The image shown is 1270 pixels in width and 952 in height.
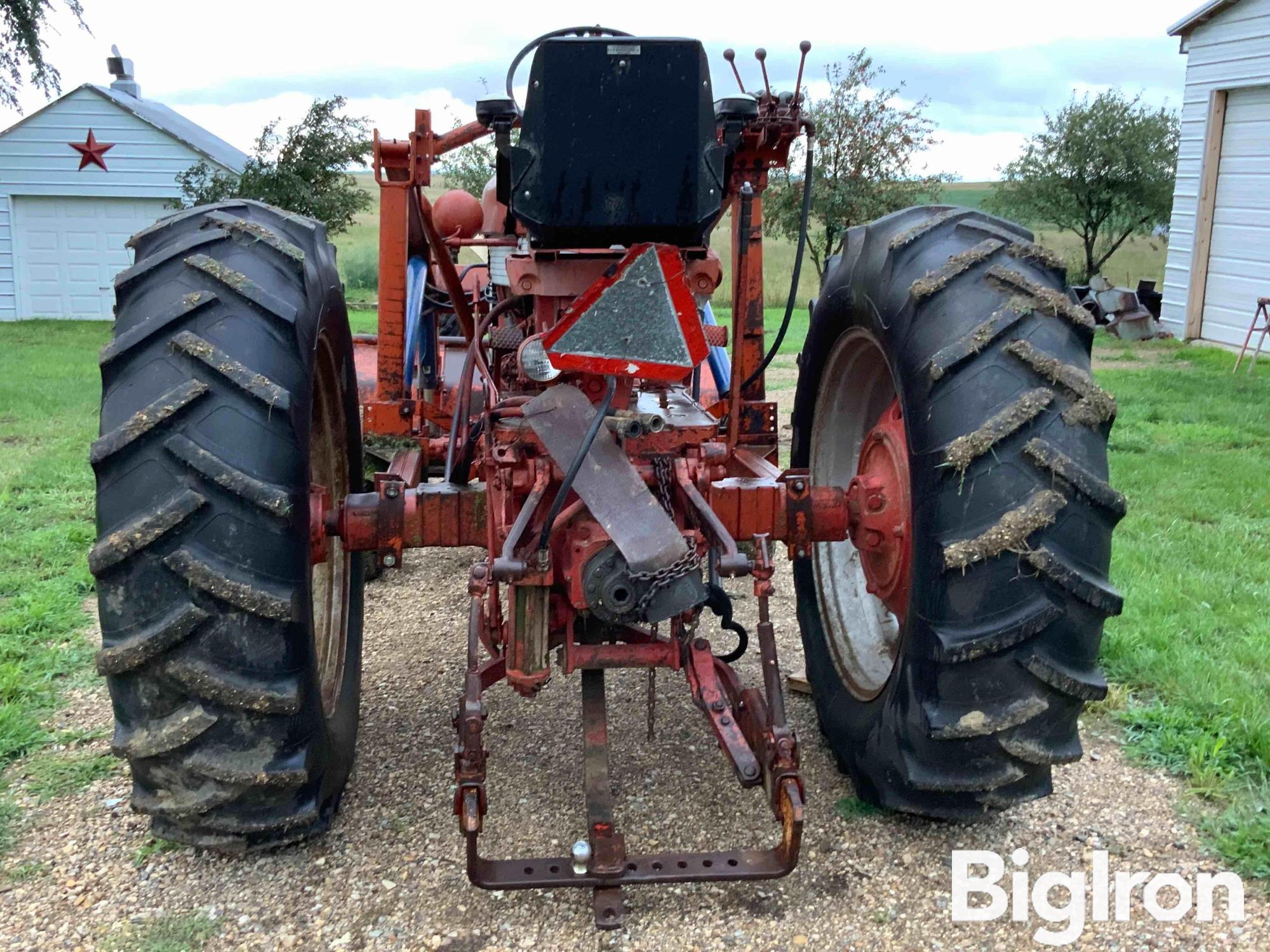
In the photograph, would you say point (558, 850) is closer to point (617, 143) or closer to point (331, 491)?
point (331, 491)

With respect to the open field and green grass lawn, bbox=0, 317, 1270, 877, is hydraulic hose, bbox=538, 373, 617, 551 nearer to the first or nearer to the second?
green grass lawn, bbox=0, 317, 1270, 877

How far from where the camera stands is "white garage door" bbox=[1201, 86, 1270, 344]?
13391mm

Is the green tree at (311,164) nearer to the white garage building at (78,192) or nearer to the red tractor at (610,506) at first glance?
the white garage building at (78,192)

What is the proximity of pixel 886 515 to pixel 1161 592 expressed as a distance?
8.05ft

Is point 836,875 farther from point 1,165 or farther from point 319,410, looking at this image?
point 1,165

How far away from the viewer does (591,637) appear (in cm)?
296

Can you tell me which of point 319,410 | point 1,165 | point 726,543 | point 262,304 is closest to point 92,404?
point 319,410

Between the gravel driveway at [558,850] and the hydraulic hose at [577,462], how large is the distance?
92cm

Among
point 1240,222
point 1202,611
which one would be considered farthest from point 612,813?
point 1240,222

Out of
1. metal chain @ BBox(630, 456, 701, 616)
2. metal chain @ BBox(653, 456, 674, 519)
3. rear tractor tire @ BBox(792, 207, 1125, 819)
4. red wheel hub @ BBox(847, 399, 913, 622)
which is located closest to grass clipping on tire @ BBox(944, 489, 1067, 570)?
rear tractor tire @ BBox(792, 207, 1125, 819)

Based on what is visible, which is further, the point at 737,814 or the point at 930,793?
the point at 737,814

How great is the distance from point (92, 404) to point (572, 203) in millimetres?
9020

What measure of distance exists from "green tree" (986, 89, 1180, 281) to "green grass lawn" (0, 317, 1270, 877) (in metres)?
13.3

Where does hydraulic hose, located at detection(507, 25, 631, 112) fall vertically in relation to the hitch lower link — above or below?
above
